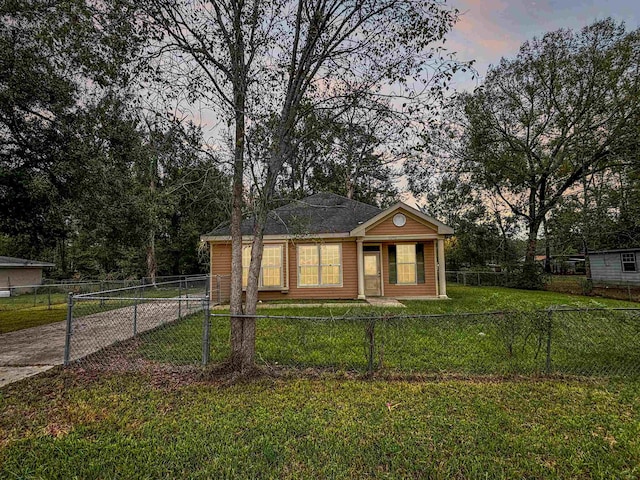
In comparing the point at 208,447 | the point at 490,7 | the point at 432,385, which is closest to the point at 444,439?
the point at 432,385

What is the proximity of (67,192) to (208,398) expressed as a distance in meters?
7.21

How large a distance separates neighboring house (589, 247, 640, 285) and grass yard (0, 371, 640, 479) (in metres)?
19.8

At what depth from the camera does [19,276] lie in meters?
23.8

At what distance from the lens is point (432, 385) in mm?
4188

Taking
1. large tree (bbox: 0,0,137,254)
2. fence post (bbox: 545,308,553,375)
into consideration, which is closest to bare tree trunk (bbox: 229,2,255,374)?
large tree (bbox: 0,0,137,254)

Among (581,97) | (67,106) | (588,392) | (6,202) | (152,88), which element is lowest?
(588,392)

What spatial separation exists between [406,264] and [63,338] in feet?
35.3

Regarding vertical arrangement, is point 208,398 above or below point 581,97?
below

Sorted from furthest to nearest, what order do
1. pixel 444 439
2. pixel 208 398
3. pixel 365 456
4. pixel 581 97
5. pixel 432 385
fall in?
pixel 581 97, pixel 432 385, pixel 208 398, pixel 444 439, pixel 365 456

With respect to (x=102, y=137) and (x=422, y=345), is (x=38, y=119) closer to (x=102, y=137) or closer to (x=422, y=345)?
(x=102, y=137)

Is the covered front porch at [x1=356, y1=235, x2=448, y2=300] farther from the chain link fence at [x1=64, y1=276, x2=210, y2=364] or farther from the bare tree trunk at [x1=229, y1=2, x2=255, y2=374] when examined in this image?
the bare tree trunk at [x1=229, y1=2, x2=255, y2=374]

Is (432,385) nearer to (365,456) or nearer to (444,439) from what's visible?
(444,439)

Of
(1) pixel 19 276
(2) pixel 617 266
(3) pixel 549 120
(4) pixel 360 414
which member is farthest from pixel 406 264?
(1) pixel 19 276

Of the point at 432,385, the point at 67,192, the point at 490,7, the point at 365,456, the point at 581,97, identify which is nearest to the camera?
the point at 365,456
